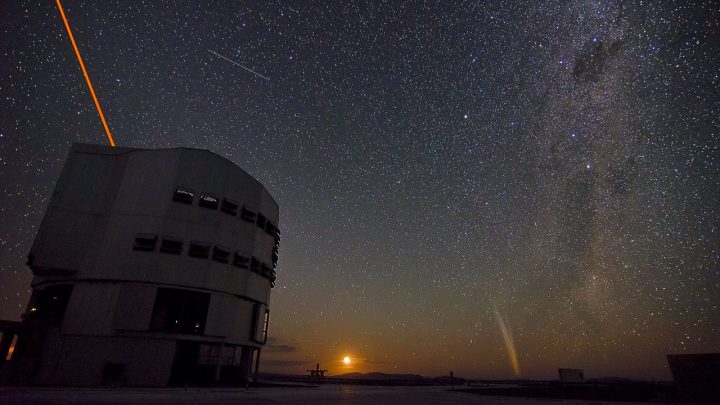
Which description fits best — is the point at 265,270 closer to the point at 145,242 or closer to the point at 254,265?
the point at 254,265

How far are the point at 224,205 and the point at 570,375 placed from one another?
5058cm

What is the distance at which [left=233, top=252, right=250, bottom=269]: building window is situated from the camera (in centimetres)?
3394

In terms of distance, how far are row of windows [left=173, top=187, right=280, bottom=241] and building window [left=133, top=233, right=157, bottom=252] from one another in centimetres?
364

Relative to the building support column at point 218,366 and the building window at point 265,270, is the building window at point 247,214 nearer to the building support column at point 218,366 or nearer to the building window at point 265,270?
the building window at point 265,270

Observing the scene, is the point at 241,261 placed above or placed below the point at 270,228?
below

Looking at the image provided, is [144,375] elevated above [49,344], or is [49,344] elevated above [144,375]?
[49,344]

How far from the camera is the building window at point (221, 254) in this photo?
106 ft

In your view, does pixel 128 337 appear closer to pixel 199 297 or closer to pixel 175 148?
pixel 199 297

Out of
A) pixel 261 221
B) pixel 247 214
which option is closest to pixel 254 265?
pixel 261 221

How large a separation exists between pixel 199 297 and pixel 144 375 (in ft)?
23.1

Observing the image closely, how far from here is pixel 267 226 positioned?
130ft

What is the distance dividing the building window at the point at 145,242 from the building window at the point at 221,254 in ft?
15.4

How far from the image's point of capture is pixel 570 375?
5172 centimetres

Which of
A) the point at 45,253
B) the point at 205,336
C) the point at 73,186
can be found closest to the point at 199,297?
the point at 205,336
